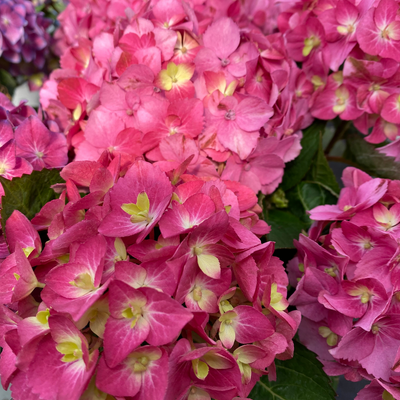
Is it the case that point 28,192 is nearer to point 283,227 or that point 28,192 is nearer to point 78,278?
point 78,278

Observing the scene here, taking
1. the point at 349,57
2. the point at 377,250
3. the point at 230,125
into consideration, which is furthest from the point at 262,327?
the point at 349,57

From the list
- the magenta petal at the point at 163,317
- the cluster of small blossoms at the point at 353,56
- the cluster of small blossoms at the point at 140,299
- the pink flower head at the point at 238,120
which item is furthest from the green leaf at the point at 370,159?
the magenta petal at the point at 163,317

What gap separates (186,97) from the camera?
22.9 inches

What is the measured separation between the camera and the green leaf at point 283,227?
26.7 inches

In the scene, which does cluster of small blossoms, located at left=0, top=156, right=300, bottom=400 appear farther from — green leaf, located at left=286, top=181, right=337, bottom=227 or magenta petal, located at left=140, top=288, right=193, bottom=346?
green leaf, located at left=286, top=181, right=337, bottom=227

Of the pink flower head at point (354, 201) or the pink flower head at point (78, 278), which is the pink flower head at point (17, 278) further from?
the pink flower head at point (354, 201)

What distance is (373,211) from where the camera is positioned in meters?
0.54

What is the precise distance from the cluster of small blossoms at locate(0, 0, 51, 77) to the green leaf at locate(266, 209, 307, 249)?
0.67 metres

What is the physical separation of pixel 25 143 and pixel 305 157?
506 millimetres

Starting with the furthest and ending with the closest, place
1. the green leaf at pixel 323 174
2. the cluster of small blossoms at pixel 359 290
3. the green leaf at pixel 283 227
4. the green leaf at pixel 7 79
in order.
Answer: the green leaf at pixel 7 79
the green leaf at pixel 323 174
the green leaf at pixel 283 227
the cluster of small blossoms at pixel 359 290

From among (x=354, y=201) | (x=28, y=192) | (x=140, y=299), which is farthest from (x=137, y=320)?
(x=354, y=201)

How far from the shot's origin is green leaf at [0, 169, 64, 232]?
52 cm

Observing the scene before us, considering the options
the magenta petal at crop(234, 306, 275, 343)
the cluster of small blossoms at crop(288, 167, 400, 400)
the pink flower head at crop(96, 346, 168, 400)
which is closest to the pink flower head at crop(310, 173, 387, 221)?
the cluster of small blossoms at crop(288, 167, 400, 400)

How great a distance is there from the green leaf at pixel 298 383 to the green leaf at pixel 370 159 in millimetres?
385
